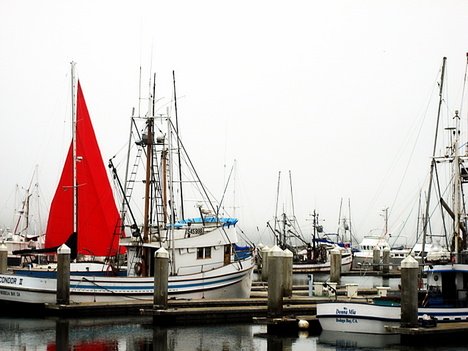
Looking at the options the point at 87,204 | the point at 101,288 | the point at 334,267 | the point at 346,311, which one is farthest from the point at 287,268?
the point at 334,267

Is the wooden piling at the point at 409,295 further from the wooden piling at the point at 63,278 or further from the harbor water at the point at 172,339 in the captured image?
the wooden piling at the point at 63,278

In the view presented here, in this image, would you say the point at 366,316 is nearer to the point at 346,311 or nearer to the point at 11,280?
the point at 346,311

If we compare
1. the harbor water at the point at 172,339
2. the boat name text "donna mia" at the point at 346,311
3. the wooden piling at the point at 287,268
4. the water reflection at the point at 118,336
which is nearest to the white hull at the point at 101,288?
the water reflection at the point at 118,336

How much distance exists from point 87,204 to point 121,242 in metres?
5.77

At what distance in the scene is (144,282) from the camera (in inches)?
1483

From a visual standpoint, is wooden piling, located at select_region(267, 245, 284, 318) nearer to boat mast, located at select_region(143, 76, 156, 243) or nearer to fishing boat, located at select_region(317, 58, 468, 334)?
fishing boat, located at select_region(317, 58, 468, 334)

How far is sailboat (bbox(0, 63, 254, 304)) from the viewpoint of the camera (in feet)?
122

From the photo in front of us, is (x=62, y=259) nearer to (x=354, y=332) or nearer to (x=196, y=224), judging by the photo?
(x=196, y=224)

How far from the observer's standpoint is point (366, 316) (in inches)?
1160

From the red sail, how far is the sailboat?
5cm

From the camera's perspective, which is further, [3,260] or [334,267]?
[334,267]

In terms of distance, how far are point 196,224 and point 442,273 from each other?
597 inches

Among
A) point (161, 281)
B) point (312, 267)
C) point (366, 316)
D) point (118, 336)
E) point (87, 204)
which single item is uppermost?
point (87, 204)

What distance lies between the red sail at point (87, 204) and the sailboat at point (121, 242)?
5 cm
